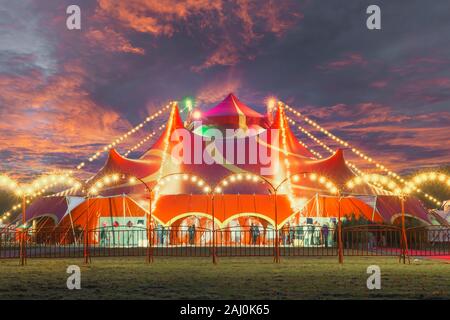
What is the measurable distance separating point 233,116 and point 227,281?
2362 cm

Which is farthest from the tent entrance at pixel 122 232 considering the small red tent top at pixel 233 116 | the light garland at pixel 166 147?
the small red tent top at pixel 233 116

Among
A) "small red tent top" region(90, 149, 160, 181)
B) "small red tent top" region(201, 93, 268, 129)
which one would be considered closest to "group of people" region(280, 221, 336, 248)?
"small red tent top" region(90, 149, 160, 181)

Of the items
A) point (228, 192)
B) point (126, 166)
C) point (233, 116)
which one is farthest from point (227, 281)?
point (233, 116)

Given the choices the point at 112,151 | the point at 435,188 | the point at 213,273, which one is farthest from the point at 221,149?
the point at 435,188

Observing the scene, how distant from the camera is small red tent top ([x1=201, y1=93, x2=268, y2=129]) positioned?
32.8 metres

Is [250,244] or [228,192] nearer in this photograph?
[250,244]

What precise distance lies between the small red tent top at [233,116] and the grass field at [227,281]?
64.2 feet

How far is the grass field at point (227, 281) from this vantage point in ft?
26.1

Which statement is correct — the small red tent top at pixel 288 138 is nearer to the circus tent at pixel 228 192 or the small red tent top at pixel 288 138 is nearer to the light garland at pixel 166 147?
the circus tent at pixel 228 192

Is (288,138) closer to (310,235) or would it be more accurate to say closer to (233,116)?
(233,116)

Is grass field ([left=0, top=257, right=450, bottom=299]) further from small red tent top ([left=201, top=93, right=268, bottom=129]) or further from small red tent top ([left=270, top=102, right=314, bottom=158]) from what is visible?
small red tent top ([left=201, top=93, right=268, bottom=129])

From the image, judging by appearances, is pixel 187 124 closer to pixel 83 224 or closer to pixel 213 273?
pixel 83 224

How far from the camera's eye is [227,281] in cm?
980

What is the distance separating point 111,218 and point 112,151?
15.2ft
